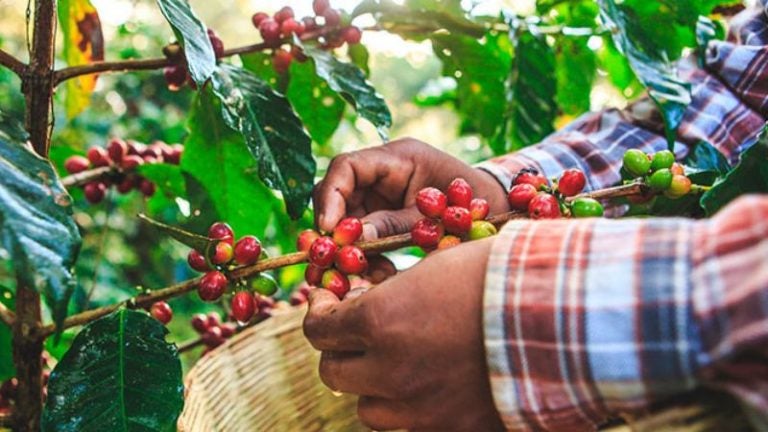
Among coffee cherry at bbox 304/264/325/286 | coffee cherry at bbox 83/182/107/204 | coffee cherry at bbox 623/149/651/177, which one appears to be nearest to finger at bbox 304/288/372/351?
coffee cherry at bbox 304/264/325/286

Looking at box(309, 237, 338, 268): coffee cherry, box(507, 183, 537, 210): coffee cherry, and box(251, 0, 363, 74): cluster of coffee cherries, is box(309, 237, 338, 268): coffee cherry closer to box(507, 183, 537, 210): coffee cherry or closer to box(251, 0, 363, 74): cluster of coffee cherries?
box(507, 183, 537, 210): coffee cherry

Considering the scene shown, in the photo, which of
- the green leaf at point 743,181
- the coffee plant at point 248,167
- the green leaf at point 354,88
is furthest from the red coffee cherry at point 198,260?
the green leaf at point 743,181

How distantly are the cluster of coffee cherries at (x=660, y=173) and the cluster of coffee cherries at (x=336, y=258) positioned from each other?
411 millimetres

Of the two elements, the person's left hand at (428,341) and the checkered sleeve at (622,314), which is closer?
the checkered sleeve at (622,314)

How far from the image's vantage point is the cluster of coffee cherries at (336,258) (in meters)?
0.99

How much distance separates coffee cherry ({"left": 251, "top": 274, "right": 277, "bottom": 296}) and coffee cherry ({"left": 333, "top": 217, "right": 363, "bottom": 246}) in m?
0.11

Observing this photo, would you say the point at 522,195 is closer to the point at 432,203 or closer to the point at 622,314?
the point at 432,203

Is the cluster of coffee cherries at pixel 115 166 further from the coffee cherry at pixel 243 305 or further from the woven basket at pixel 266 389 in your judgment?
the coffee cherry at pixel 243 305

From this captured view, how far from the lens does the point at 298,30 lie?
1305 mm

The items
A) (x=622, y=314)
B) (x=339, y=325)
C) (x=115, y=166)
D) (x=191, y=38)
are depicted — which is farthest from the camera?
(x=115, y=166)

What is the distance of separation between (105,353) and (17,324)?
0.62ft

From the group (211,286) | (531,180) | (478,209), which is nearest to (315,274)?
(211,286)

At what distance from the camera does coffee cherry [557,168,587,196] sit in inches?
41.3

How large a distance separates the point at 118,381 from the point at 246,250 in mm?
242
